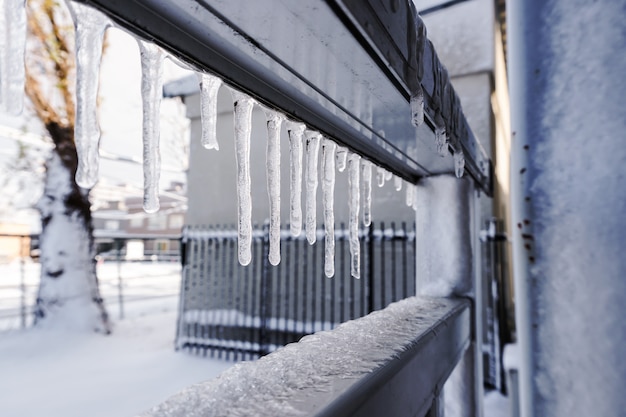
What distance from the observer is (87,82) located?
84cm

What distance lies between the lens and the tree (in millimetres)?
5730

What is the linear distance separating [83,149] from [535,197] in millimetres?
1331

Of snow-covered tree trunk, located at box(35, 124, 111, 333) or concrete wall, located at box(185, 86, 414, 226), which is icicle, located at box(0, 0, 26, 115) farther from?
snow-covered tree trunk, located at box(35, 124, 111, 333)

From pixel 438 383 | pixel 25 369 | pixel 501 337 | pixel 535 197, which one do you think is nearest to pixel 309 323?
pixel 501 337

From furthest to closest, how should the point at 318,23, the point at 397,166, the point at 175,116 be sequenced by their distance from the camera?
the point at 175,116, the point at 397,166, the point at 318,23

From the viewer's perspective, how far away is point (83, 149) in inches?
34.9

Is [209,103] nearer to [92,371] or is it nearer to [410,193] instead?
[410,193]

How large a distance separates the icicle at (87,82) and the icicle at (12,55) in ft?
0.31

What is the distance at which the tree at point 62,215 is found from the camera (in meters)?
5.73

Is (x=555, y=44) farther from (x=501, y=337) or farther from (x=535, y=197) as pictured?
(x=501, y=337)

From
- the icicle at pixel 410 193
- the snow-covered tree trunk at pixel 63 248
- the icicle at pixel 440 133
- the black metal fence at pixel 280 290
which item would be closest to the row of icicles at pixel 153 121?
the icicle at pixel 440 133

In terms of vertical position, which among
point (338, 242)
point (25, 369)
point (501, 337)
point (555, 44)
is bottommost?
point (25, 369)

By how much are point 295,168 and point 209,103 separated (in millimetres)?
516

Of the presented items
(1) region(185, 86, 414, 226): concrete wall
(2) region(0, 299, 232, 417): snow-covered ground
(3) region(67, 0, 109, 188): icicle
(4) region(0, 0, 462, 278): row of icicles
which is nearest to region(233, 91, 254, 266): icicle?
(4) region(0, 0, 462, 278): row of icicles
